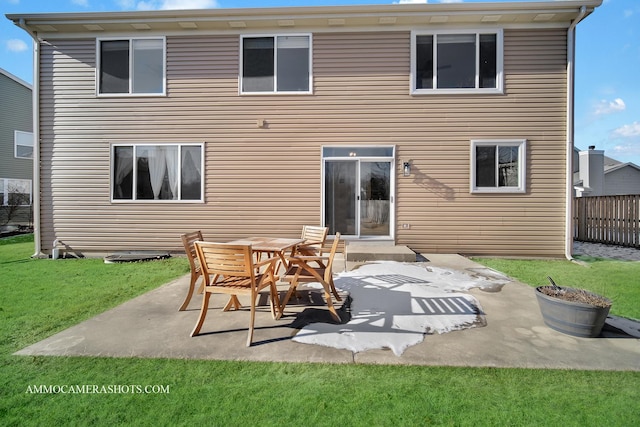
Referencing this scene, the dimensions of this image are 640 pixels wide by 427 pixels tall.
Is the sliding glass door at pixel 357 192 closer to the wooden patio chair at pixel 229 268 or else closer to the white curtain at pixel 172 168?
the white curtain at pixel 172 168

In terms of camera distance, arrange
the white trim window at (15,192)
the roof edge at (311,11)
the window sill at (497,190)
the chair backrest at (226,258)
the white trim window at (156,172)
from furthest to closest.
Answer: the white trim window at (15,192) < the white trim window at (156,172) < the window sill at (497,190) < the roof edge at (311,11) < the chair backrest at (226,258)

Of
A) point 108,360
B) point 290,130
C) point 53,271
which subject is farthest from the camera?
point 290,130

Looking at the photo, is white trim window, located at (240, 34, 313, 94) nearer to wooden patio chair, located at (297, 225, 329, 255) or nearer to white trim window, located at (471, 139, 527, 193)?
wooden patio chair, located at (297, 225, 329, 255)

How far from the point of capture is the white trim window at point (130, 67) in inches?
307

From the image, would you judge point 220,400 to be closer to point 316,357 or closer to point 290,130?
point 316,357

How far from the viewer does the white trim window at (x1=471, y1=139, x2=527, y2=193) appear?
7375 mm

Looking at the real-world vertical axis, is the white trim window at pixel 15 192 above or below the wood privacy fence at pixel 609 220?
above

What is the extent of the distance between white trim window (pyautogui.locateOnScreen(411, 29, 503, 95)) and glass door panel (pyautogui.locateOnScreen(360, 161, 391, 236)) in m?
2.02

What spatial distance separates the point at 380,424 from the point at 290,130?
6705 millimetres

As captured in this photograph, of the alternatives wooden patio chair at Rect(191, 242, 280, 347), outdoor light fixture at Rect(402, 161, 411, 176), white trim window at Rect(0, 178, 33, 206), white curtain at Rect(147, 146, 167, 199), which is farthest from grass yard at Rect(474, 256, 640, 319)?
white trim window at Rect(0, 178, 33, 206)

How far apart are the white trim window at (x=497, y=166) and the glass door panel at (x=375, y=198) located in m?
2.02

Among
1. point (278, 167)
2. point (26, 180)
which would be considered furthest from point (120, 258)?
point (26, 180)

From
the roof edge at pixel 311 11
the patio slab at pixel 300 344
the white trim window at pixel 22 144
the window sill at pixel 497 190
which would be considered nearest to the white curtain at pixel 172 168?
the roof edge at pixel 311 11

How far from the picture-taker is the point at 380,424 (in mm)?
1856
